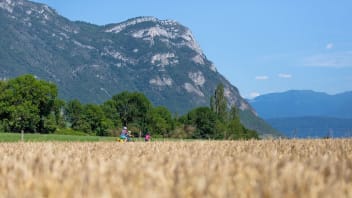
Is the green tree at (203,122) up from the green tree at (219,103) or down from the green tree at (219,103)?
down

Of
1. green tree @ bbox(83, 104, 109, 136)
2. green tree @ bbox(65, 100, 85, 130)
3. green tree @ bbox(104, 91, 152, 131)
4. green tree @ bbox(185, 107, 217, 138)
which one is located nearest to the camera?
green tree @ bbox(185, 107, 217, 138)

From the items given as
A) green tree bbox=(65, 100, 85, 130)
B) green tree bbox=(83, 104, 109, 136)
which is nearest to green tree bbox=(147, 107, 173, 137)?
green tree bbox=(83, 104, 109, 136)

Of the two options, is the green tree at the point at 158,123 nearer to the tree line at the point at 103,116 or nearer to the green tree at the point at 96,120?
the tree line at the point at 103,116

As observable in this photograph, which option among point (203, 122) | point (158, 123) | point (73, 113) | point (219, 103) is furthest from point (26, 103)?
point (219, 103)

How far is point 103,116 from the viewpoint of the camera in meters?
146

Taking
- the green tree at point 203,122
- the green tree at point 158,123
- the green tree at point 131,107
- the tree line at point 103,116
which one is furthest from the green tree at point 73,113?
the green tree at point 203,122

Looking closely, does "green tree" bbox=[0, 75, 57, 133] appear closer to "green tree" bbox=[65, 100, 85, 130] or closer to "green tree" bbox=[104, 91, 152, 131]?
"green tree" bbox=[65, 100, 85, 130]

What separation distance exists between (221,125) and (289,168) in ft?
Result: 454

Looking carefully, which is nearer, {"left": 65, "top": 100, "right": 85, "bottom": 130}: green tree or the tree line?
the tree line

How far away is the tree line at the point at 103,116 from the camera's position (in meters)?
126

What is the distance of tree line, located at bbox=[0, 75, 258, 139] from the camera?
126 m

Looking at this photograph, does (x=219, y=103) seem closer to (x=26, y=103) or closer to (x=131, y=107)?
(x=131, y=107)

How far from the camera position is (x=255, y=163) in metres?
4.77

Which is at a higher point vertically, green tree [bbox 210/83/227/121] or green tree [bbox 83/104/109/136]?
green tree [bbox 210/83/227/121]
